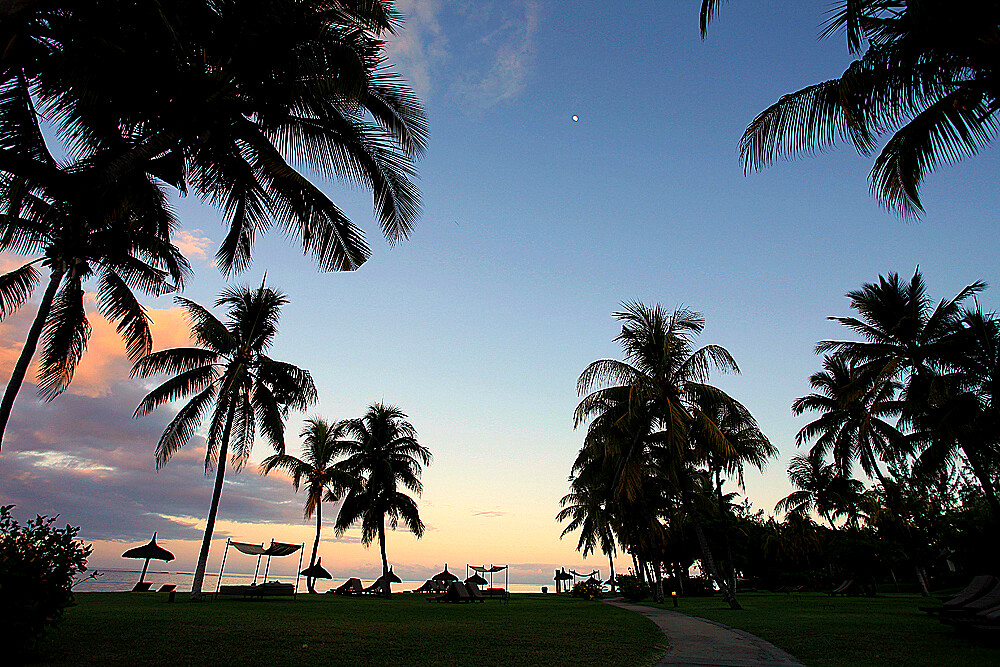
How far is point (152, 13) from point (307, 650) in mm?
8692

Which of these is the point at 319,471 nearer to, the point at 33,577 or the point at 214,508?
the point at 214,508

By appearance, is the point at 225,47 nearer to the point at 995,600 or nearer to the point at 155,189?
the point at 155,189

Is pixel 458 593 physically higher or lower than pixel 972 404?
lower

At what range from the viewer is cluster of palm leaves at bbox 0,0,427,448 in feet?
23.7

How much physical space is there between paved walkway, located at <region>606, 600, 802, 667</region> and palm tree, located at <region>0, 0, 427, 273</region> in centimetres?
782

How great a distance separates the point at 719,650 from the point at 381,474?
29.3 metres

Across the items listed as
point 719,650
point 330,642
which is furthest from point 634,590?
point 330,642

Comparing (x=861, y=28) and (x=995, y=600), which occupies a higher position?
(x=861, y=28)

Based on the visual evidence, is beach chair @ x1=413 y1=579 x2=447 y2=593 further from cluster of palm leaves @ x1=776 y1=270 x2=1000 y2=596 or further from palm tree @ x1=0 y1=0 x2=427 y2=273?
palm tree @ x1=0 y1=0 x2=427 y2=273

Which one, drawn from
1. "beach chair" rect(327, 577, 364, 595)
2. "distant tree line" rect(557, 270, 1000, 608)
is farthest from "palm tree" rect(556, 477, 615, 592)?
"beach chair" rect(327, 577, 364, 595)

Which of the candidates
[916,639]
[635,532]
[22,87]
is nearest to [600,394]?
[635,532]

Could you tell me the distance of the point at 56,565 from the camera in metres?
6.88

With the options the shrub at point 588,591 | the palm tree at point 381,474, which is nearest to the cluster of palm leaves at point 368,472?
the palm tree at point 381,474

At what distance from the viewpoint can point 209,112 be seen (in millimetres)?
8125
